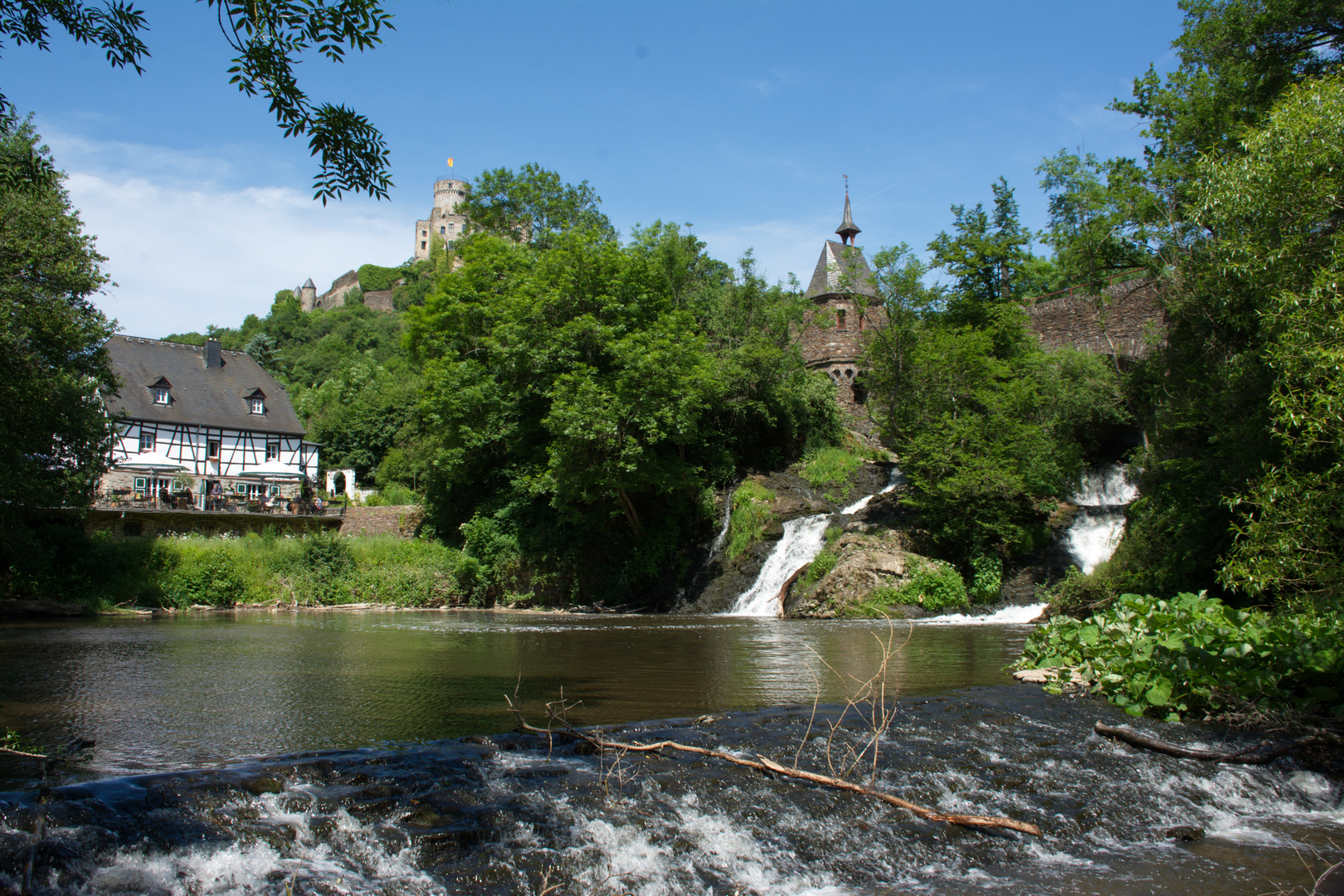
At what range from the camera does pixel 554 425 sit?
23750 mm

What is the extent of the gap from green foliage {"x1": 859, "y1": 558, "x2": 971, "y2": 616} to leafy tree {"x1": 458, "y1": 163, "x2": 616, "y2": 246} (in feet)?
76.8

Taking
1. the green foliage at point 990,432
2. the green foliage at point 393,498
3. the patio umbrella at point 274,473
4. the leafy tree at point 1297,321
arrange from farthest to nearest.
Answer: the patio umbrella at point 274,473 → the green foliage at point 393,498 → the green foliage at point 990,432 → the leafy tree at point 1297,321

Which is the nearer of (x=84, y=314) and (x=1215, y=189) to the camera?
(x=1215, y=189)

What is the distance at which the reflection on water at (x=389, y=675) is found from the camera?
6738 millimetres

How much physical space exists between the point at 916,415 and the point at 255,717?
22.0 metres

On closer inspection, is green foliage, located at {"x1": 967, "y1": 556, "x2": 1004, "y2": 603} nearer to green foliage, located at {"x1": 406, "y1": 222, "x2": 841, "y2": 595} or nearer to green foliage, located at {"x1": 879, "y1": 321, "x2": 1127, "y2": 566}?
green foliage, located at {"x1": 879, "y1": 321, "x2": 1127, "y2": 566}

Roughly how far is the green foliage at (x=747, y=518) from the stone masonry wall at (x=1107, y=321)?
1181cm

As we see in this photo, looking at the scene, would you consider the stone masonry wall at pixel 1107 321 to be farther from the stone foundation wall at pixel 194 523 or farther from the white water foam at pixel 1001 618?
the stone foundation wall at pixel 194 523

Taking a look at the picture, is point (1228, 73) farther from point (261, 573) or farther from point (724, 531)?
point (261, 573)

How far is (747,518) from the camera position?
25.1m

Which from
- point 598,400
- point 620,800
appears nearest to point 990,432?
point 598,400

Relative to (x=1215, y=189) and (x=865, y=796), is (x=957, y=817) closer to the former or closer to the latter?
(x=865, y=796)

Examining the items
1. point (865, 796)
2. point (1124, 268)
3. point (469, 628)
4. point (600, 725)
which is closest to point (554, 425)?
point (469, 628)

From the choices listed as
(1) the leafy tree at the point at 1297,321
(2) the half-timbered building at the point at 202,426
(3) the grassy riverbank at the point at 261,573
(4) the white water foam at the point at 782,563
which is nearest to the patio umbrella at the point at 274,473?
(2) the half-timbered building at the point at 202,426
